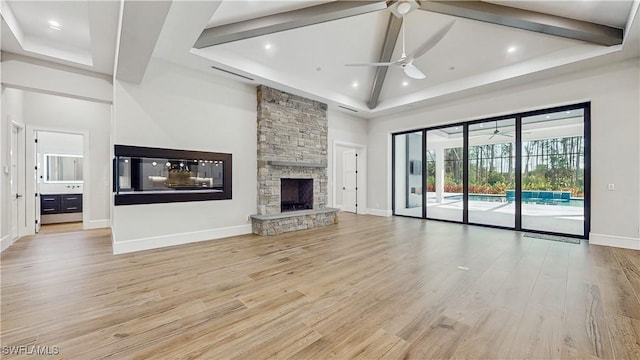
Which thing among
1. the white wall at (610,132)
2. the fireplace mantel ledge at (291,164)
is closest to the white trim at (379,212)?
the fireplace mantel ledge at (291,164)

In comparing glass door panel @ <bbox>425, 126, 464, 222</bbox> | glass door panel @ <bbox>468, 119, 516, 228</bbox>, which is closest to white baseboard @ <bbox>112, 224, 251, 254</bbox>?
glass door panel @ <bbox>425, 126, 464, 222</bbox>

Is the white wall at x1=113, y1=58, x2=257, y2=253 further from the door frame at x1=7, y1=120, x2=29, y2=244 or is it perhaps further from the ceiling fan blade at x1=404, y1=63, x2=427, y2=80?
the ceiling fan blade at x1=404, y1=63, x2=427, y2=80

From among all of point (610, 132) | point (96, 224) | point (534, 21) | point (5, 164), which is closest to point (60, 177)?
point (96, 224)

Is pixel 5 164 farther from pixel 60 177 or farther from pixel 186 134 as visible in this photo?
pixel 60 177

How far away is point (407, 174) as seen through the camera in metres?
8.37

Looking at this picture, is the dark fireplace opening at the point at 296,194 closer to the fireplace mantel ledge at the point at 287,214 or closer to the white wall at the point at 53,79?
the fireplace mantel ledge at the point at 287,214

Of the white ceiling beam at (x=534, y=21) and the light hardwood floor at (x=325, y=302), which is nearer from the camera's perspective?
the light hardwood floor at (x=325, y=302)

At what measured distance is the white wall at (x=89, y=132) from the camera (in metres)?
5.61

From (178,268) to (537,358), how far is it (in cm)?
372

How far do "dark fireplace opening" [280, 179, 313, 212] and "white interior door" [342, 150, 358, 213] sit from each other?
8.41ft

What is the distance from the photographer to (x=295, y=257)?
3869 millimetres

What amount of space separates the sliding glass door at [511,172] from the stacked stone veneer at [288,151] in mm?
3113

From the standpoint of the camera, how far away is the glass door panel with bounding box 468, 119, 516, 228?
6047mm

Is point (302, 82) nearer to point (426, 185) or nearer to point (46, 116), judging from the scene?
point (426, 185)
